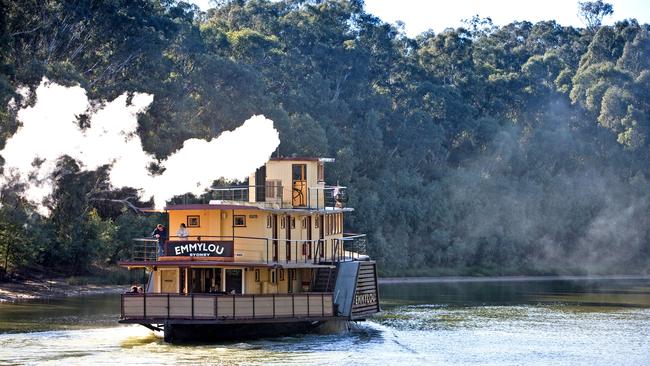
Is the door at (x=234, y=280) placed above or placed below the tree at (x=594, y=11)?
below

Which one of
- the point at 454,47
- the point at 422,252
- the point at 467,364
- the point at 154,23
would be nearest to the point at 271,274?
the point at 467,364

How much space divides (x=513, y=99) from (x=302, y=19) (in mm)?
26084

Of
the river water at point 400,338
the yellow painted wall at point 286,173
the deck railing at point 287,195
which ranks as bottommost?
the river water at point 400,338

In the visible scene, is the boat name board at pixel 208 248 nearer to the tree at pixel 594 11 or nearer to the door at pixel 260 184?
the door at pixel 260 184

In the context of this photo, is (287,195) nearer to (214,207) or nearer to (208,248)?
(214,207)

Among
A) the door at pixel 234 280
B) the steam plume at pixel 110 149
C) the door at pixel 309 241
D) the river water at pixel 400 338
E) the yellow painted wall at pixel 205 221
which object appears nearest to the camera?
the river water at pixel 400 338

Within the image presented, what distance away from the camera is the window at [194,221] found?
176 ft

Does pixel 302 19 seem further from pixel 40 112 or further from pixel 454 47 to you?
pixel 40 112

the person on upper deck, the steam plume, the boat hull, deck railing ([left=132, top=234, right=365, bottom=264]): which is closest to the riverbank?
the steam plume

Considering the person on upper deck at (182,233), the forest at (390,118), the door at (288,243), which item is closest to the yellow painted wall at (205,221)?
the person on upper deck at (182,233)

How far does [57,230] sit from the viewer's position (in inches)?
3324

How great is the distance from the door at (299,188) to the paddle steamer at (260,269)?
4 centimetres

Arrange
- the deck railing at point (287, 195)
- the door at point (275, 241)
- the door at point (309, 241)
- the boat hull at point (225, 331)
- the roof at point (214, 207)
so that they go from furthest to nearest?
1. the door at point (309, 241)
2. the deck railing at point (287, 195)
3. the door at point (275, 241)
4. the roof at point (214, 207)
5. the boat hull at point (225, 331)

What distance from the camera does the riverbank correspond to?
76.6 meters
